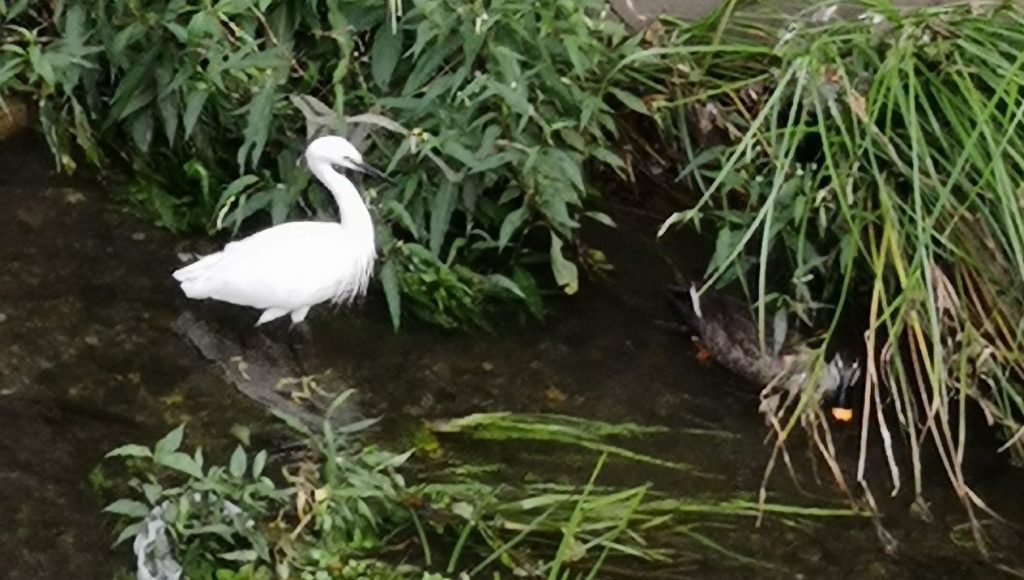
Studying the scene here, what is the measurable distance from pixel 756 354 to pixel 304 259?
1.14 meters

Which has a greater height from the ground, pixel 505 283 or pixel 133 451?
pixel 505 283

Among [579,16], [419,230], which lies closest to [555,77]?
[579,16]

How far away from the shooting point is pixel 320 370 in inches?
147

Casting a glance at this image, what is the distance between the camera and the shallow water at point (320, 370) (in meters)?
3.26

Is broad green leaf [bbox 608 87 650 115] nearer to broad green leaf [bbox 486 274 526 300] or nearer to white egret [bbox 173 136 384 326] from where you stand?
broad green leaf [bbox 486 274 526 300]

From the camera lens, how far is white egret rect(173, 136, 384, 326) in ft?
11.9

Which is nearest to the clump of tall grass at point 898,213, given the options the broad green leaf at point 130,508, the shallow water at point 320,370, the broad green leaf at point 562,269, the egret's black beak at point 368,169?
the shallow water at point 320,370

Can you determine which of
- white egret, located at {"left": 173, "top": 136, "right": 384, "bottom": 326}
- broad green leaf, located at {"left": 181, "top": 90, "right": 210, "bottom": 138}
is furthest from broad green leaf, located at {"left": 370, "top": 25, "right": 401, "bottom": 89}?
broad green leaf, located at {"left": 181, "top": 90, "right": 210, "bottom": 138}

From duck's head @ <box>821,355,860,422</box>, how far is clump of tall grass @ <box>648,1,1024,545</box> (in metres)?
0.05

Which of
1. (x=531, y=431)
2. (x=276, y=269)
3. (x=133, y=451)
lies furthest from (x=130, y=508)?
(x=531, y=431)

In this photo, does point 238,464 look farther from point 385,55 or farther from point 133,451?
point 385,55

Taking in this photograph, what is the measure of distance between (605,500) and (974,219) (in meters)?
1.23

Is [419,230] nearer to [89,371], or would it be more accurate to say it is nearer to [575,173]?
[575,173]

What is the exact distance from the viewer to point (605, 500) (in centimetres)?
327
